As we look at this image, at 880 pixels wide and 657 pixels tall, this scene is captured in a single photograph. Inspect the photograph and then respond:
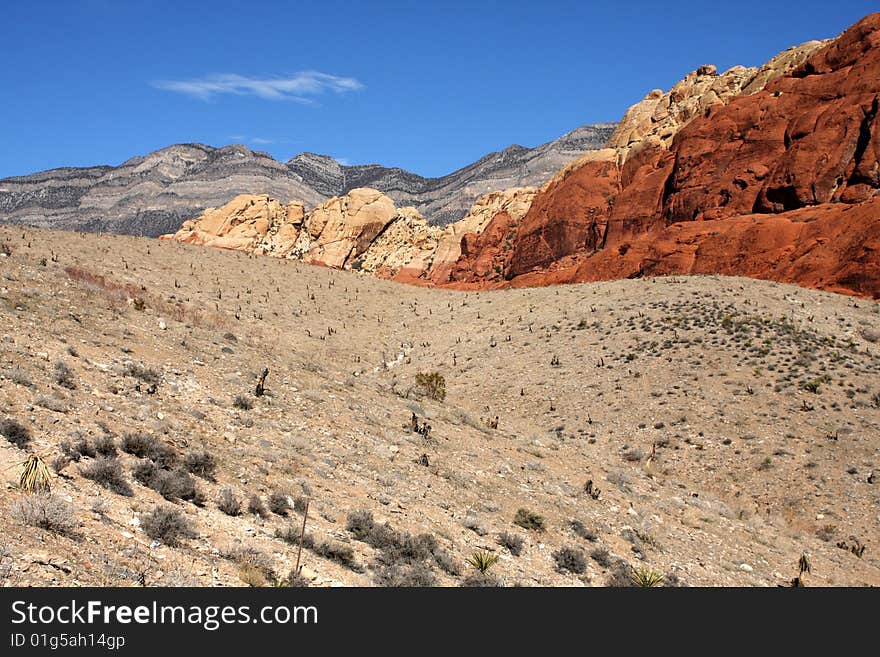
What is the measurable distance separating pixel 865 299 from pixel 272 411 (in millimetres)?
31236

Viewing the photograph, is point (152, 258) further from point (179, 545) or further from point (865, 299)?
point (865, 299)

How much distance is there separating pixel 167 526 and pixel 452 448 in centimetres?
812

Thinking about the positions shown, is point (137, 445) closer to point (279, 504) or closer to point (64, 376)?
point (279, 504)

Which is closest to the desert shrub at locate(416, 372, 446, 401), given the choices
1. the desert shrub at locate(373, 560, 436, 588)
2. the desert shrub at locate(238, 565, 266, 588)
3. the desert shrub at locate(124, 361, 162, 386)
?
the desert shrub at locate(124, 361, 162, 386)

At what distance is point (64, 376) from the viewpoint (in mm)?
10883

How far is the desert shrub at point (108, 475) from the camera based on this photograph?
26.2 ft

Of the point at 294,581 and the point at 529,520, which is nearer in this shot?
the point at 294,581

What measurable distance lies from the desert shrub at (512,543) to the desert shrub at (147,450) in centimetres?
538

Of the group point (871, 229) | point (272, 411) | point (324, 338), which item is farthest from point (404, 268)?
point (272, 411)

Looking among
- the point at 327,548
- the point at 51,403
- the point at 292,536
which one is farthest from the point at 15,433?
the point at 327,548

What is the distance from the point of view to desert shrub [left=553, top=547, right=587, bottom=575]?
10.0 meters

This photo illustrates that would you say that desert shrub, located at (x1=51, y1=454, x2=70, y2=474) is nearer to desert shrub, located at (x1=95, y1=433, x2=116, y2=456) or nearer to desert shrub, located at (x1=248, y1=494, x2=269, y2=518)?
desert shrub, located at (x1=95, y1=433, x2=116, y2=456)

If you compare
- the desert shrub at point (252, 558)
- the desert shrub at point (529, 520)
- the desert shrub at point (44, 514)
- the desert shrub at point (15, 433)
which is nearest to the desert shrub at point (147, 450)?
the desert shrub at point (15, 433)

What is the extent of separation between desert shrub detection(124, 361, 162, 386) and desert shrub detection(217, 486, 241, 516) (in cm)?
456
